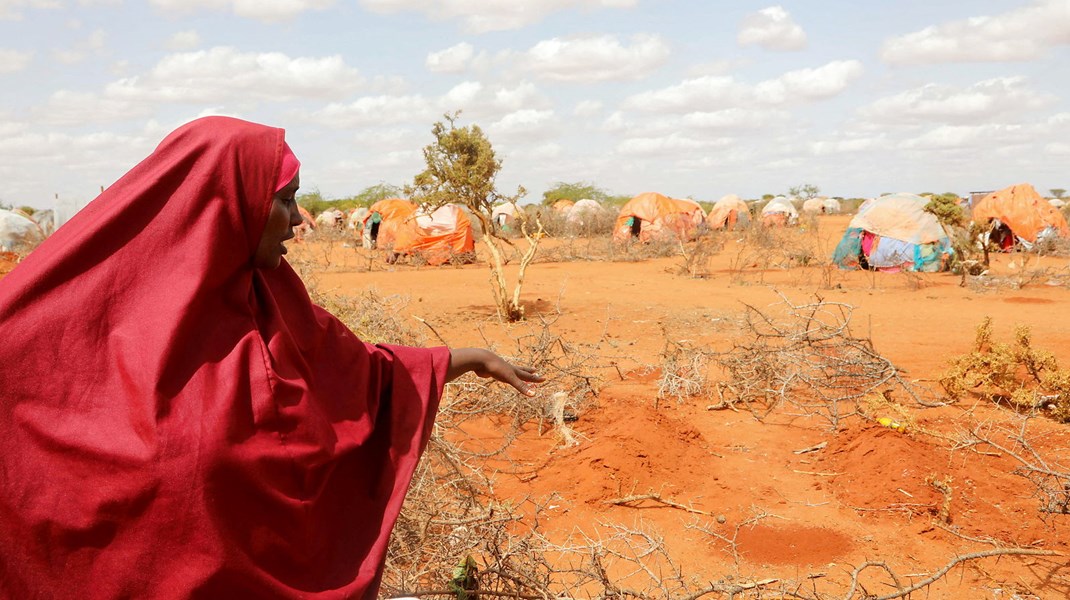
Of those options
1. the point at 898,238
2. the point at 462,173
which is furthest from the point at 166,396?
the point at 898,238

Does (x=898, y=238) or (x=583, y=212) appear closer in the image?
(x=898, y=238)

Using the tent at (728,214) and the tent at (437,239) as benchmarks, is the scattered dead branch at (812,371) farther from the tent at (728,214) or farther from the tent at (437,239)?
the tent at (728,214)

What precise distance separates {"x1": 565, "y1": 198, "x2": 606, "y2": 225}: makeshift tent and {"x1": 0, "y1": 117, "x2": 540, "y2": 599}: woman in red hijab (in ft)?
90.8

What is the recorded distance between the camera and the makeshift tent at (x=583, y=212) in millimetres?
29712

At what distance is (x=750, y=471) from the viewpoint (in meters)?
5.05

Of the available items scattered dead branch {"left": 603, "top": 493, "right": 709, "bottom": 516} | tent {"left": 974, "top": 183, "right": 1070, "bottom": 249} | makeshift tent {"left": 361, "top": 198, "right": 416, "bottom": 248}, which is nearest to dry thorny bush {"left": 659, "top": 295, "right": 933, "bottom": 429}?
scattered dead branch {"left": 603, "top": 493, "right": 709, "bottom": 516}

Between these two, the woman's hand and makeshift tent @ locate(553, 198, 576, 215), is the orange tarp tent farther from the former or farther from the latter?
the woman's hand

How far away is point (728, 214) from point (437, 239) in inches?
613

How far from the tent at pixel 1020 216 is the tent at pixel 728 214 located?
1132 cm

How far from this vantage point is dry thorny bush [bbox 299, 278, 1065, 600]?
285 centimetres

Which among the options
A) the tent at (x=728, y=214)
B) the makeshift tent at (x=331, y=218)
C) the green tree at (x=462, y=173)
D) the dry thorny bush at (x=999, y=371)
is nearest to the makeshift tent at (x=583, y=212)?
the tent at (x=728, y=214)

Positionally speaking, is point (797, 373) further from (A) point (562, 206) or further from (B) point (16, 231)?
(A) point (562, 206)

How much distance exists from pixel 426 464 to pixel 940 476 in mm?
2852

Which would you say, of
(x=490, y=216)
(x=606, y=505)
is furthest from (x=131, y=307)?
(x=490, y=216)
